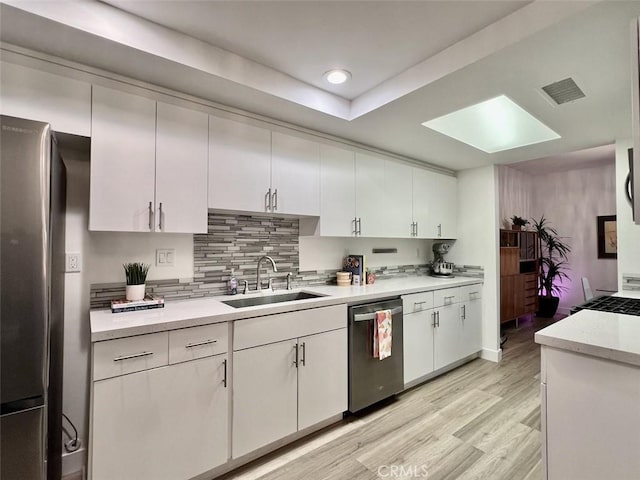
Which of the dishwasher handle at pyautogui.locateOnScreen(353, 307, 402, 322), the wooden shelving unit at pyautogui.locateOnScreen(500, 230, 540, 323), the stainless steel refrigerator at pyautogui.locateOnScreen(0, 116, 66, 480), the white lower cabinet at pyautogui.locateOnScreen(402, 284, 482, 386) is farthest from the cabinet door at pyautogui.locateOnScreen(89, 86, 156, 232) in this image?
the wooden shelving unit at pyautogui.locateOnScreen(500, 230, 540, 323)

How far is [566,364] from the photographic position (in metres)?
1.20

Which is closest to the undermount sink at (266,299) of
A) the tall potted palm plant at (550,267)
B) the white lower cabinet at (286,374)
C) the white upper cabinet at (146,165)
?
the white lower cabinet at (286,374)

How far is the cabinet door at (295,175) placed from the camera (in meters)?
2.31

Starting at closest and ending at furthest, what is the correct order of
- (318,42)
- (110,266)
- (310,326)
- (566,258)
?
(318,42)
(110,266)
(310,326)
(566,258)

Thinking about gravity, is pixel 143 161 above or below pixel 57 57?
below

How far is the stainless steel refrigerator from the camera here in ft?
3.70

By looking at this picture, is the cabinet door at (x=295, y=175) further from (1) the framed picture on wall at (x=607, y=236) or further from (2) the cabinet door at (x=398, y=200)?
(1) the framed picture on wall at (x=607, y=236)

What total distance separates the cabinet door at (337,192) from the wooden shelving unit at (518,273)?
2.95m

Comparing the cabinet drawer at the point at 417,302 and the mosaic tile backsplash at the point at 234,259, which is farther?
the cabinet drawer at the point at 417,302

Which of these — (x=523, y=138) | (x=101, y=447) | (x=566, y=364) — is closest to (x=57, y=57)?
(x=101, y=447)

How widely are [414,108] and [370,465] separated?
2339 mm

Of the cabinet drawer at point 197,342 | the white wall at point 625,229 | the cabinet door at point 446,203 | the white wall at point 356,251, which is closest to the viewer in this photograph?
the cabinet drawer at point 197,342

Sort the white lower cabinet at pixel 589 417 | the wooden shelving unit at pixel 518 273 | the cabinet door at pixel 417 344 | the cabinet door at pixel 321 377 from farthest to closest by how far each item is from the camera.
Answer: the wooden shelving unit at pixel 518 273
the cabinet door at pixel 417 344
the cabinet door at pixel 321 377
the white lower cabinet at pixel 589 417

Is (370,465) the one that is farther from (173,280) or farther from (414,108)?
(414,108)
